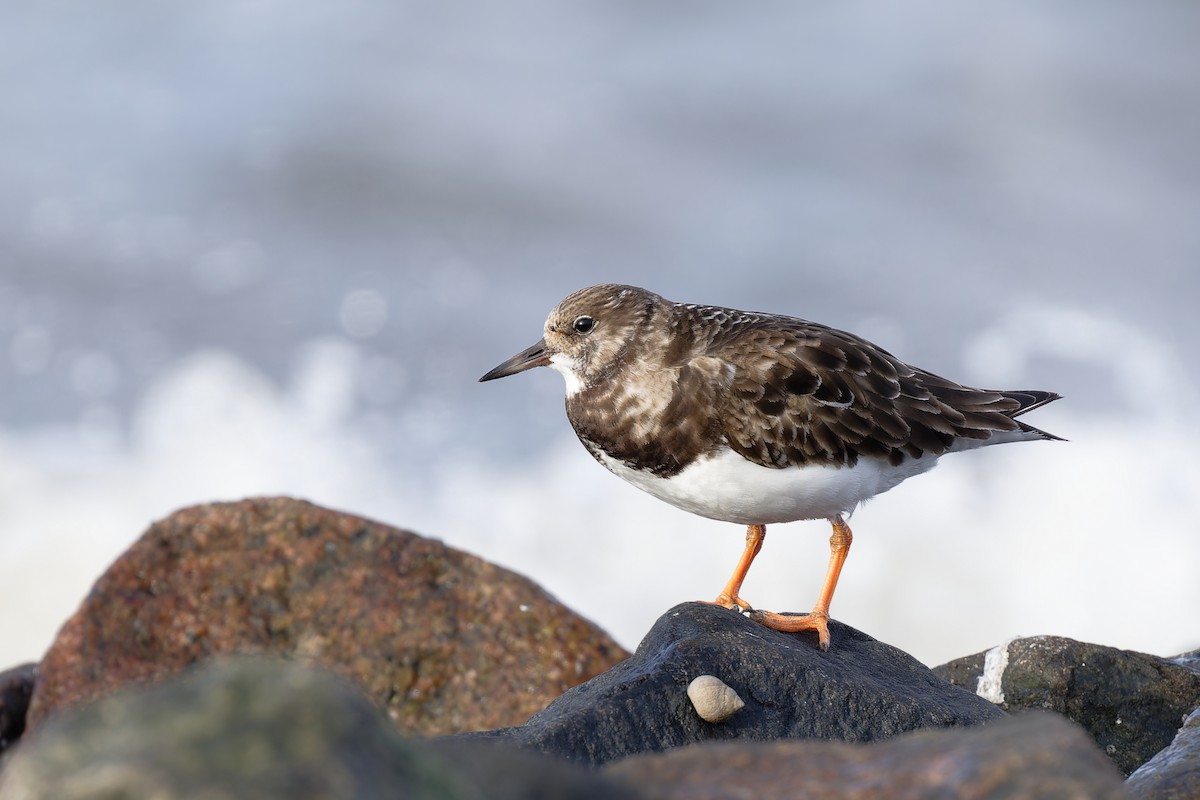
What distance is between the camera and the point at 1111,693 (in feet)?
20.1

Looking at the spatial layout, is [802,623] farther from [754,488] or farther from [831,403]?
[831,403]

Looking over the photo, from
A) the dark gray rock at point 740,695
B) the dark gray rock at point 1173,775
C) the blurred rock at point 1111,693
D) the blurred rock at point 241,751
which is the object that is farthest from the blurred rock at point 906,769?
the blurred rock at point 1111,693

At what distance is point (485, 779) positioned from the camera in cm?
238

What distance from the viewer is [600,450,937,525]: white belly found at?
19.4 ft

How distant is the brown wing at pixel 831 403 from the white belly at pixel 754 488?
71mm

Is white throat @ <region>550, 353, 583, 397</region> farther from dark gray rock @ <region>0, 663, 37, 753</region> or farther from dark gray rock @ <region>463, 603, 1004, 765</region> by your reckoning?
dark gray rock @ <region>0, 663, 37, 753</region>

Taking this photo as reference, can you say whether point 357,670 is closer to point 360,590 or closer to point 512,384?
point 360,590

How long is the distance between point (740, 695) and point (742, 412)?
1448 millimetres

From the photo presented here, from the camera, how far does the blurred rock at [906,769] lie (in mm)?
2441

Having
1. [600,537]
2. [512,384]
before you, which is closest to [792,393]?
[600,537]

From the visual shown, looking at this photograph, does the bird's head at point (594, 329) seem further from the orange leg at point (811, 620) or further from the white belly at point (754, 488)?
the orange leg at point (811, 620)

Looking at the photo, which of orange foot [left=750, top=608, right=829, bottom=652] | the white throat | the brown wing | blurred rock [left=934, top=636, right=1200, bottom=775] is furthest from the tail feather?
the white throat

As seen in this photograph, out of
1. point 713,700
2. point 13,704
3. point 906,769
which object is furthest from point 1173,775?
point 13,704

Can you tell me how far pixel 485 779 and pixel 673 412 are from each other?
12.0 ft
